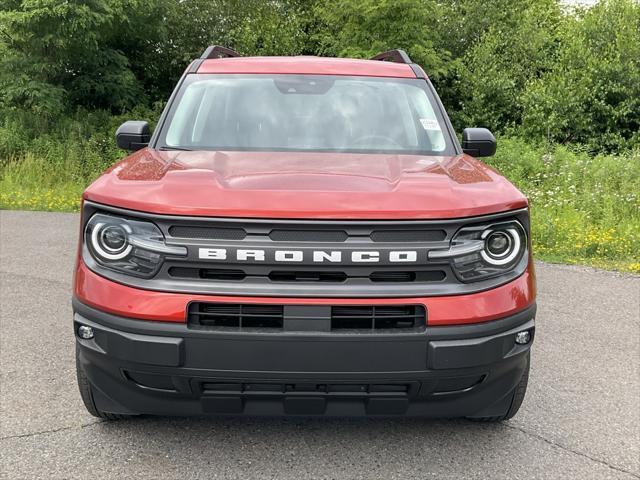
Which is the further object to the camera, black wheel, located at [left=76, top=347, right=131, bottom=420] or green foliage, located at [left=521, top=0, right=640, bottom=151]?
green foliage, located at [left=521, top=0, right=640, bottom=151]

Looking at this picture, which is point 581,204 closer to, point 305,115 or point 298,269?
point 305,115

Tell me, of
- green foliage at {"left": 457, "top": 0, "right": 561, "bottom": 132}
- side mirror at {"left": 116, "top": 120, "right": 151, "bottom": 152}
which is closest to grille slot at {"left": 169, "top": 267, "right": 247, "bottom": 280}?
side mirror at {"left": 116, "top": 120, "right": 151, "bottom": 152}

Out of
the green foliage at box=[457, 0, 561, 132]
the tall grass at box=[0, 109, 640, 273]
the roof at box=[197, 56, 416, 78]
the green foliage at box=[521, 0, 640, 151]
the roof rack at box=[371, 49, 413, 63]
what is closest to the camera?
the roof at box=[197, 56, 416, 78]

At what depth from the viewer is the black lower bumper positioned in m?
2.32

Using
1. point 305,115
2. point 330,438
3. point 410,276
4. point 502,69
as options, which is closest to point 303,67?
point 305,115

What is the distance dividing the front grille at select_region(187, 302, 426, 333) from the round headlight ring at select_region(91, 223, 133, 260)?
0.37 metres

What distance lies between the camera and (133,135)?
12.3ft

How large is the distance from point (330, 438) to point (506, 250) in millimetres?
1270

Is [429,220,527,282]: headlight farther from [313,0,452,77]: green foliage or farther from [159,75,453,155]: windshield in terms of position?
[313,0,452,77]: green foliage

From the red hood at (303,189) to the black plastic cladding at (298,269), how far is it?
0.04m

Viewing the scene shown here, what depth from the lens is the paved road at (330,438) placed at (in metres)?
2.80

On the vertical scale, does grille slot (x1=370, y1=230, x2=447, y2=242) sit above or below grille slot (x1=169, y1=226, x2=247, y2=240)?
above

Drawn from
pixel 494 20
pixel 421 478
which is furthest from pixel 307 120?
pixel 494 20

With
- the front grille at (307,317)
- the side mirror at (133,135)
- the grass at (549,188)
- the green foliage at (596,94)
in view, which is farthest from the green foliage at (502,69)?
the front grille at (307,317)
